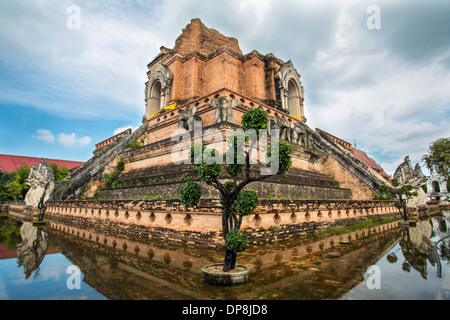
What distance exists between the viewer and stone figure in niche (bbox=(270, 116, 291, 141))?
12312 mm

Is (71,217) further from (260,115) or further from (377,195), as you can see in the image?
(377,195)

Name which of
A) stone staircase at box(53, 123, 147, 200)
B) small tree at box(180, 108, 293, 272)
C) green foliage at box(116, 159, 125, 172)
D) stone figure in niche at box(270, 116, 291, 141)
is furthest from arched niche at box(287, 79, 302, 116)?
small tree at box(180, 108, 293, 272)

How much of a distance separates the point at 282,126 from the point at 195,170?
19.3 ft

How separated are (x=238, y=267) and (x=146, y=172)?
8.38 m

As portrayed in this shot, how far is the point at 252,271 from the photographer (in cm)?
423

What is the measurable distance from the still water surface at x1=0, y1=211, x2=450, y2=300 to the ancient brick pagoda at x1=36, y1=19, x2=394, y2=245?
0.81m

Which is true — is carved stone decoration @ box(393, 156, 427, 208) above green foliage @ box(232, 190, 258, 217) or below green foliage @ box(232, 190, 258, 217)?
above

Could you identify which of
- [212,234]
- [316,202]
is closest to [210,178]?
[212,234]

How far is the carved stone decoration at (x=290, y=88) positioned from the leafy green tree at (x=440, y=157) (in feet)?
36.2

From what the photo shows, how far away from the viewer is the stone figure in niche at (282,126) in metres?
12.3

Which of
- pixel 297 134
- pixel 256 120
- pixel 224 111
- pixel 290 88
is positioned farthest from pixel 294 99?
pixel 256 120

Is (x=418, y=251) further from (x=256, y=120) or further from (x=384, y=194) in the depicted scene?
(x=384, y=194)

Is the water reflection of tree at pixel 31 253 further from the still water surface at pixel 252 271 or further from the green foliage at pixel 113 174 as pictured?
the green foliage at pixel 113 174

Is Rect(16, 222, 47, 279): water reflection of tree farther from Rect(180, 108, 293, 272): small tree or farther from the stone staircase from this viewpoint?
the stone staircase
